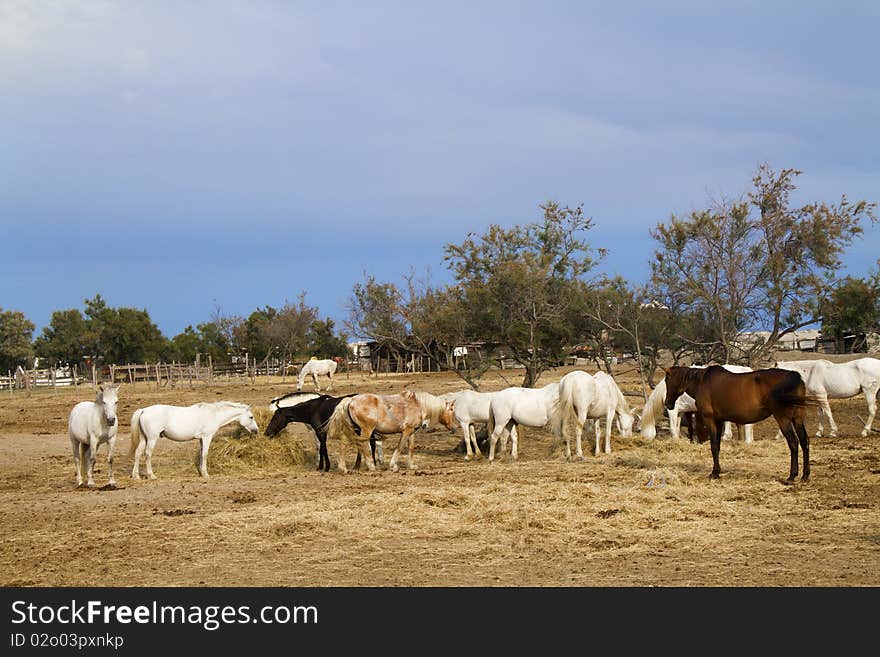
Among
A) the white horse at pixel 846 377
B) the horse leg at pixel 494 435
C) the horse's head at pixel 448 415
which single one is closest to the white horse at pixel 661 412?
the white horse at pixel 846 377

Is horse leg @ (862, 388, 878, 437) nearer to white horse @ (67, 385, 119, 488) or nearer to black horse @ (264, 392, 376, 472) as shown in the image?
black horse @ (264, 392, 376, 472)

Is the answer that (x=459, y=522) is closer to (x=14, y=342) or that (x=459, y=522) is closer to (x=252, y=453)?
(x=252, y=453)

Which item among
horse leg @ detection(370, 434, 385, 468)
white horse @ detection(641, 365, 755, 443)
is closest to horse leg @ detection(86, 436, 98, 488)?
horse leg @ detection(370, 434, 385, 468)

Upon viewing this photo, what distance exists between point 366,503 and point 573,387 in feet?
18.4

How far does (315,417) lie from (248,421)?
3.99 feet

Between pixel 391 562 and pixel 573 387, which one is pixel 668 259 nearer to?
pixel 573 387

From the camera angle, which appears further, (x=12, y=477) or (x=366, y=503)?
(x=12, y=477)

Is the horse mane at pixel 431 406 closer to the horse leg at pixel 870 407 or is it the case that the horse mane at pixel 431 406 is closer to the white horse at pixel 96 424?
the white horse at pixel 96 424

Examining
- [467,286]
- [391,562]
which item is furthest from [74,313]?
[391,562]

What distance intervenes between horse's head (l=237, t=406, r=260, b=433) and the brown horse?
7.74 metres

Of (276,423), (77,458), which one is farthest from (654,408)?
(77,458)

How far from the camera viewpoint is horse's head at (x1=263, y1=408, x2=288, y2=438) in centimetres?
1565

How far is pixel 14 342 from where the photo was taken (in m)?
69.2
